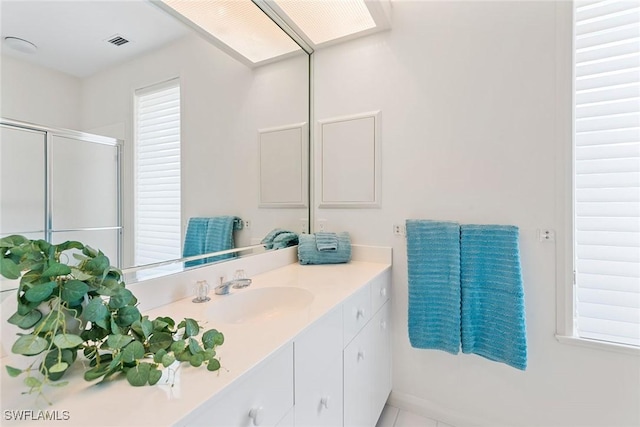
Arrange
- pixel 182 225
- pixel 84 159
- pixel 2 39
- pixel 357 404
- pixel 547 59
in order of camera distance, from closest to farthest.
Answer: pixel 2 39, pixel 84 159, pixel 182 225, pixel 357 404, pixel 547 59

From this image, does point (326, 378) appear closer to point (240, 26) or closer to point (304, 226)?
point (304, 226)

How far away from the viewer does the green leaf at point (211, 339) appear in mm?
645

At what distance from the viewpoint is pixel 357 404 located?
1.20 meters

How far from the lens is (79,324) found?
55cm

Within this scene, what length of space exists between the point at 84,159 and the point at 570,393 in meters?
2.18

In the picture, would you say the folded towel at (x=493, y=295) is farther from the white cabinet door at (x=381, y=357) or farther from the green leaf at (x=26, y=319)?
the green leaf at (x=26, y=319)

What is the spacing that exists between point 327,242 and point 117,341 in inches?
47.1

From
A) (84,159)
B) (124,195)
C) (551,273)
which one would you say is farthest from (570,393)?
(84,159)

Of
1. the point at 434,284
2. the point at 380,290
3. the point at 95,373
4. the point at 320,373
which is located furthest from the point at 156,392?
the point at 434,284

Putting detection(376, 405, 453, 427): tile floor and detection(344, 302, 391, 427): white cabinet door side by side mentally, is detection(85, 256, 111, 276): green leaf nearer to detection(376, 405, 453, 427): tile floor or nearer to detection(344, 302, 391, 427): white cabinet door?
detection(344, 302, 391, 427): white cabinet door

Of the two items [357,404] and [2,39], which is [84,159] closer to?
[2,39]

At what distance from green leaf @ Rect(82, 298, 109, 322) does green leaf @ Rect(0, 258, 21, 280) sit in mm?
126

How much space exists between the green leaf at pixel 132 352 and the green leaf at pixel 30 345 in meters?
0.12

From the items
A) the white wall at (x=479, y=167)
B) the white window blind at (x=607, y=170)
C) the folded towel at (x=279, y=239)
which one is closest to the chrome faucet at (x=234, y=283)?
the folded towel at (x=279, y=239)
